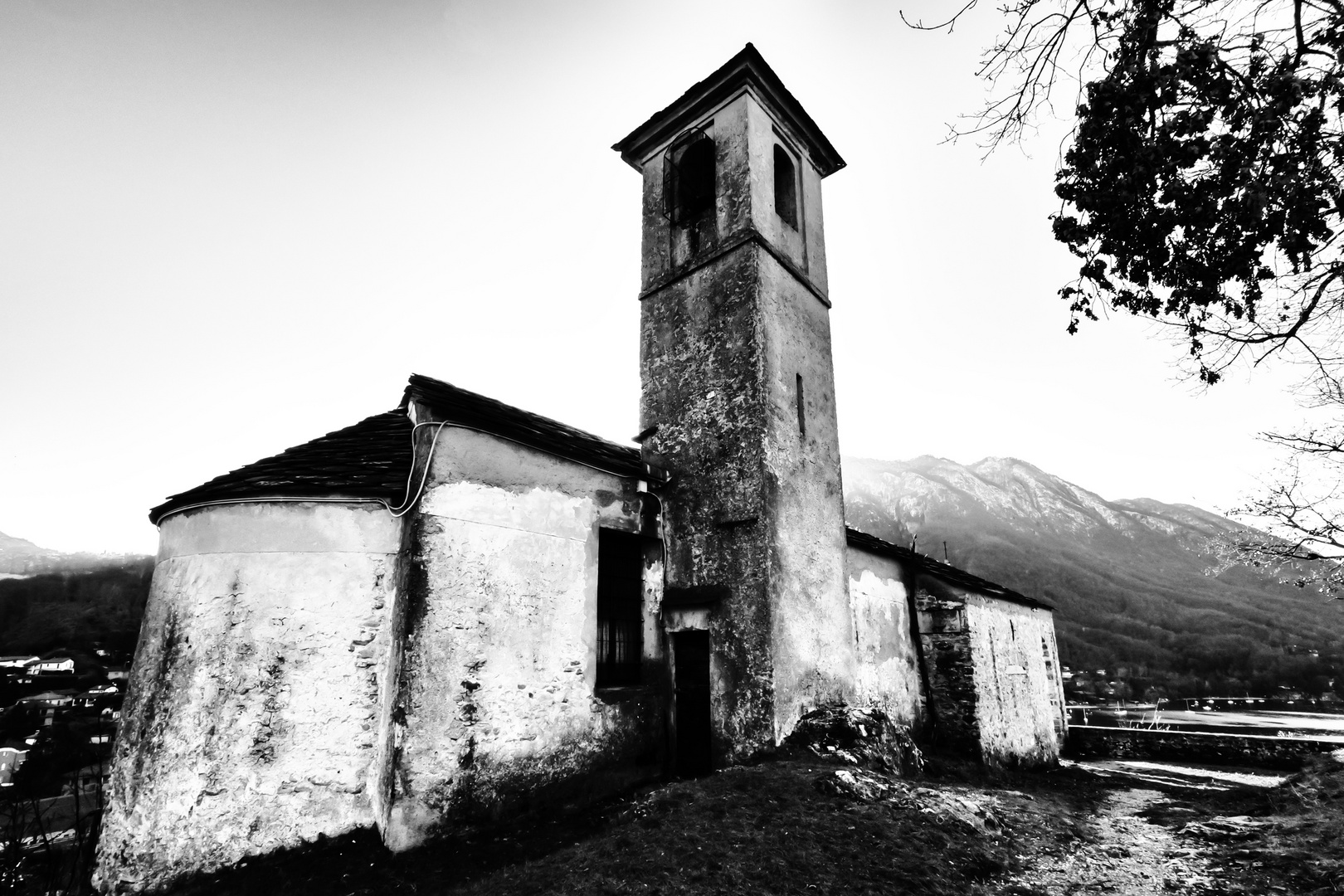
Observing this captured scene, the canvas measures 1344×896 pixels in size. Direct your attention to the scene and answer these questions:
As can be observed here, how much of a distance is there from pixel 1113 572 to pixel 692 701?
95.2 meters

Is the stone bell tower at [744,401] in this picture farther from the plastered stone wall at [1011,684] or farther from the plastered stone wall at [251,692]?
the plastered stone wall at [1011,684]

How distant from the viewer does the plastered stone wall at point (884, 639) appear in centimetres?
1154

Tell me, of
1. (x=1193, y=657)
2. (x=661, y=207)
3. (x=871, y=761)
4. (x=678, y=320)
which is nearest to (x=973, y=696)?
(x=871, y=761)

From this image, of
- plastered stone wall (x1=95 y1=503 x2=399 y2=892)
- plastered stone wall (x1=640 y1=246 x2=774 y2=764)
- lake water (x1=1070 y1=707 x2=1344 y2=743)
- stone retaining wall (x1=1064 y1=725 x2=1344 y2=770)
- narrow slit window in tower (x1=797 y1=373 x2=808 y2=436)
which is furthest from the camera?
lake water (x1=1070 y1=707 x2=1344 y2=743)

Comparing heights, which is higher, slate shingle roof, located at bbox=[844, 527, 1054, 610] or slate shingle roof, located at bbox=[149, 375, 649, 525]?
slate shingle roof, located at bbox=[149, 375, 649, 525]

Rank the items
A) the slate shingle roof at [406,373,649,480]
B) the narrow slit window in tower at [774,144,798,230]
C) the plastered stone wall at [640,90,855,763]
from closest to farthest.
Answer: the slate shingle roof at [406,373,649,480], the plastered stone wall at [640,90,855,763], the narrow slit window in tower at [774,144,798,230]

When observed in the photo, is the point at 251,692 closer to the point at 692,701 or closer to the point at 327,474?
the point at 327,474

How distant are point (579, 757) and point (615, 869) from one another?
10.0 feet

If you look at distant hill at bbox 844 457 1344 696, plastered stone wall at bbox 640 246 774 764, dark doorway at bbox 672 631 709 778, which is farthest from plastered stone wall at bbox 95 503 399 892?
distant hill at bbox 844 457 1344 696

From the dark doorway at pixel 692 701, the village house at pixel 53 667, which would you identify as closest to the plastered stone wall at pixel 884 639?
the dark doorway at pixel 692 701

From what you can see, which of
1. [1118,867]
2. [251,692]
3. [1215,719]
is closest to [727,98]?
[251,692]

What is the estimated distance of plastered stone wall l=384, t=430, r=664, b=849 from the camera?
6508mm

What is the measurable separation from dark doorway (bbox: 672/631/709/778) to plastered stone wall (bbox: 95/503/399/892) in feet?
14.3

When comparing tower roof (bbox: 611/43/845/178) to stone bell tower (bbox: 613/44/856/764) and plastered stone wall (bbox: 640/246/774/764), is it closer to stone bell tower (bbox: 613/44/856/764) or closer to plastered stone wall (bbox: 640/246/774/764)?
stone bell tower (bbox: 613/44/856/764)
